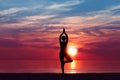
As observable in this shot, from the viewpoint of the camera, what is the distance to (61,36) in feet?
68.5

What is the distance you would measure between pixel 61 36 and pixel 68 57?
4.40 feet

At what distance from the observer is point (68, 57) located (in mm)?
21641
